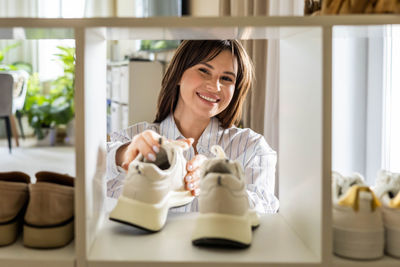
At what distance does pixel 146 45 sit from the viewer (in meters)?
4.80

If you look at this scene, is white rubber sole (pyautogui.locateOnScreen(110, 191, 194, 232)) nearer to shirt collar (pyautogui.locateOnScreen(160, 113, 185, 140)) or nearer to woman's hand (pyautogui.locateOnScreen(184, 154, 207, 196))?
woman's hand (pyautogui.locateOnScreen(184, 154, 207, 196))

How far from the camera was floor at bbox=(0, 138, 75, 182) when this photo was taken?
398 centimetres

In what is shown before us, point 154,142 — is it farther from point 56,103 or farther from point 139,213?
point 56,103

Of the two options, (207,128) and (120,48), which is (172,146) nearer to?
(207,128)

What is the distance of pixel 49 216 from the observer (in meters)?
0.78

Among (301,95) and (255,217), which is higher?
(301,95)

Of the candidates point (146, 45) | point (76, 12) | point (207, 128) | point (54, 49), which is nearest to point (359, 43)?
point (207, 128)

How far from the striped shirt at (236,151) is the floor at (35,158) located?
2090 mm

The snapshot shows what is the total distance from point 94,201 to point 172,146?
0.18 m

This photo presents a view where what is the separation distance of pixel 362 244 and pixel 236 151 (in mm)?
907

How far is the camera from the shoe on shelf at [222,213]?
74cm

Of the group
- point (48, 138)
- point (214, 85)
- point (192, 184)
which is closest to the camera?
point (192, 184)

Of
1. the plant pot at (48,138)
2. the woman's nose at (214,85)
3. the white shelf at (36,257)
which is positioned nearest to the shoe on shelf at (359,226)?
the white shelf at (36,257)

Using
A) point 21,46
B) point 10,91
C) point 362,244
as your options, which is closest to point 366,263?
point 362,244
